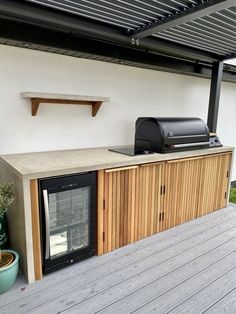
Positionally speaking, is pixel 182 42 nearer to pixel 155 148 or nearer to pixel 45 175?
pixel 155 148

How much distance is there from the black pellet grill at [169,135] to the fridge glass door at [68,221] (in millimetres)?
1004

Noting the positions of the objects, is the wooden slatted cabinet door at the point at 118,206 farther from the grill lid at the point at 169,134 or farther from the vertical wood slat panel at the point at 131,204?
the grill lid at the point at 169,134

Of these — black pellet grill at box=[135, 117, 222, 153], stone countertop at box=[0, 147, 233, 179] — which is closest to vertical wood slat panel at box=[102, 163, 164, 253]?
stone countertop at box=[0, 147, 233, 179]

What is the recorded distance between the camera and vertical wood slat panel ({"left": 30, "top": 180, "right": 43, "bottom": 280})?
5.69 ft

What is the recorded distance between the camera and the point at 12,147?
7.79 feet

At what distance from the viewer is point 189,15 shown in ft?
6.08

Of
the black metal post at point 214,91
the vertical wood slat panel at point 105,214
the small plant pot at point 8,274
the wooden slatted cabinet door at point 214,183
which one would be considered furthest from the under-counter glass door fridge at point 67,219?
the black metal post at point 214,91

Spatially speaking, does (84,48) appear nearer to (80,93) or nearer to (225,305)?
(80,93)

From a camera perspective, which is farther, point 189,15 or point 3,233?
point 3,233

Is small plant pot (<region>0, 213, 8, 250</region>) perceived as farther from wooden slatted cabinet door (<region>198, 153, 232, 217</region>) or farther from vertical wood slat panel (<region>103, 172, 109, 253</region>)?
wooden slatted cabinet door (<region>198, 153, 232, 217</region>)

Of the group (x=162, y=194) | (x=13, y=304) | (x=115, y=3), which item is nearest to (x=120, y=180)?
(x=162, y=194)

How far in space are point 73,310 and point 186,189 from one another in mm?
1802

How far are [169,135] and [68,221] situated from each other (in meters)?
1.39

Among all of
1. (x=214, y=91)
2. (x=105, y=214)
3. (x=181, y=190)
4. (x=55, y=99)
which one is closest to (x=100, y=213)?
(x=105, y=214)
